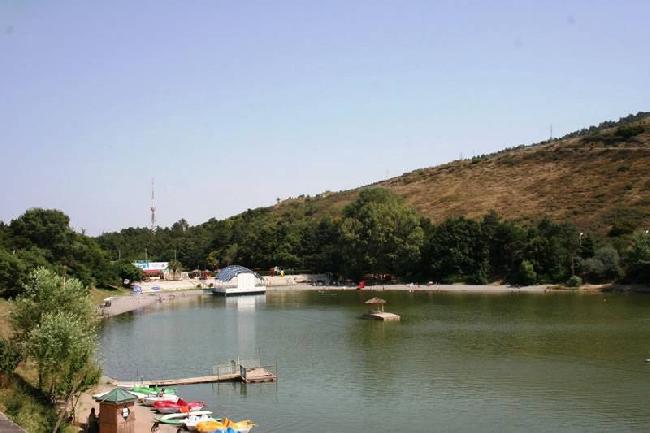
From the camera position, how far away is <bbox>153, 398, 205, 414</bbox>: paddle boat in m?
35.4

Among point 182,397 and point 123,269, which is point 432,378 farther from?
point 123,269

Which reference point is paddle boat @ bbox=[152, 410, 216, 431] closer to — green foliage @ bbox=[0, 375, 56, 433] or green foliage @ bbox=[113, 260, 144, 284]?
green foliage @ bbox=[0, 375, 56, 433]

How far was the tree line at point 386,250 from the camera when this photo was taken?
310 ft

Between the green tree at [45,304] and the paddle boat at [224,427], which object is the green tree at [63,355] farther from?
the paddle boat at [224,427]

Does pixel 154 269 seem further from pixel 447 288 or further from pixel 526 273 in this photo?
pixel 526 273

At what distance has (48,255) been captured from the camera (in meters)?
90.9

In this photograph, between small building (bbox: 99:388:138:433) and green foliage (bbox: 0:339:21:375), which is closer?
small building (bbox: 99:388:138:433)

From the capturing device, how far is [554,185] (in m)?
148

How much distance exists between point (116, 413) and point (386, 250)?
9124 centimetres

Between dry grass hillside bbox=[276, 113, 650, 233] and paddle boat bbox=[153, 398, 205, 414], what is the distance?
91.9 m

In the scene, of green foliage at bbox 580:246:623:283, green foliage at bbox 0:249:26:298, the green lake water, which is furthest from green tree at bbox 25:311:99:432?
green foliage at bbox 580:246:623:283

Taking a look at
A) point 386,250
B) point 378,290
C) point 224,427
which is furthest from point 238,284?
point 224,427

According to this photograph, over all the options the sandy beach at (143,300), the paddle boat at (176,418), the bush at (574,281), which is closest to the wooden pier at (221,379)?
the paddle boat at (176,418)

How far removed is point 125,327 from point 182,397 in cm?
3341
